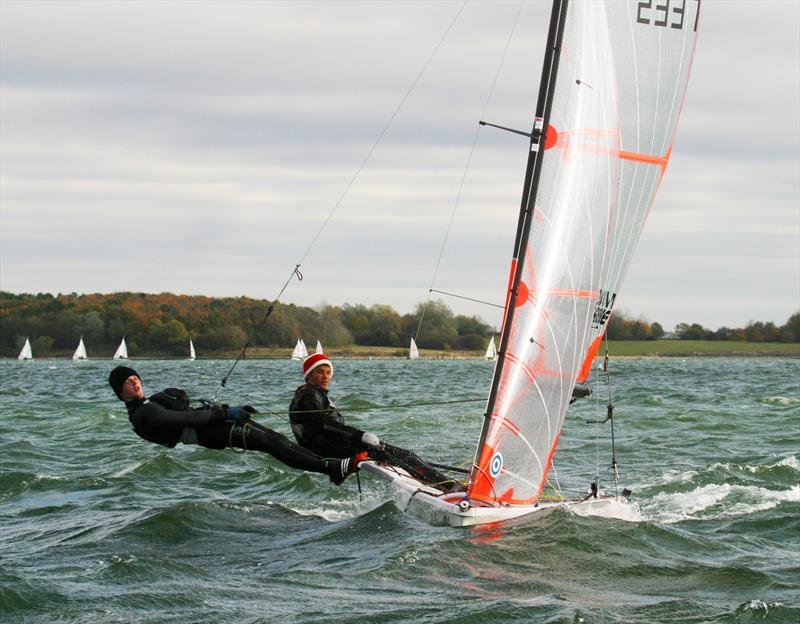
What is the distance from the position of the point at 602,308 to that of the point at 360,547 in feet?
10.4

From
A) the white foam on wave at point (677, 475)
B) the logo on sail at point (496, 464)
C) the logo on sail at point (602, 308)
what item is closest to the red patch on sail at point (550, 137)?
the logo on sail at point (602, 308)

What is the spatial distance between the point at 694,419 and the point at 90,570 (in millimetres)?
15650

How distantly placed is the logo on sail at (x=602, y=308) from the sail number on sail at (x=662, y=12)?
96.6 inches

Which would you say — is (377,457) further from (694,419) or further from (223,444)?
(694,419)

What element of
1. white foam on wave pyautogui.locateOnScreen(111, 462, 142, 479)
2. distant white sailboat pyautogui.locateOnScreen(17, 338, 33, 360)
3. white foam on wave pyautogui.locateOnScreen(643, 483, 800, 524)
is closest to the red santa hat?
white foam on wave pyautogui.locateOnScreen(643, 483, 800, 524)

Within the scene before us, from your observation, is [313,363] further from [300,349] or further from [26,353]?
[26,353]

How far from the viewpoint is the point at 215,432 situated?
966cm

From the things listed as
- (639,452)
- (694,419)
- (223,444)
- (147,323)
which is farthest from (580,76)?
(147,323)

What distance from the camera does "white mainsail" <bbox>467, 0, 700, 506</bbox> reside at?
9664mm

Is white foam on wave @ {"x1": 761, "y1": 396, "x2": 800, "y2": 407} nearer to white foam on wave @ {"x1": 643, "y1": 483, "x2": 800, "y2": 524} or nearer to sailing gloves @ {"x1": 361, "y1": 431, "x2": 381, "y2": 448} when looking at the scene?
white foam on wave @ {"x1": 643, "y1": 483, "x2": 800, "y2": 524}

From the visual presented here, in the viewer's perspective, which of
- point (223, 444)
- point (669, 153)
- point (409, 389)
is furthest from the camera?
point (409, 389)

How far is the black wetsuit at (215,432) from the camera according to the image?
9594 mm

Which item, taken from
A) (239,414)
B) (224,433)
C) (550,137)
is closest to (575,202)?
(550,137)

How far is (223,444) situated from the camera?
31.9ft
